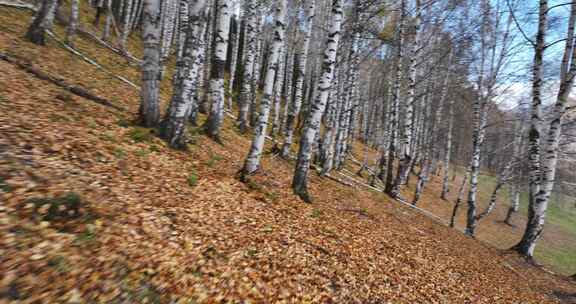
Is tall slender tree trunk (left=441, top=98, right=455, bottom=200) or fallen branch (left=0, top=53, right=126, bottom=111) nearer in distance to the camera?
fallen branch (left=0, top=53, right=126, bottom=111)

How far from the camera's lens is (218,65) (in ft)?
29.7

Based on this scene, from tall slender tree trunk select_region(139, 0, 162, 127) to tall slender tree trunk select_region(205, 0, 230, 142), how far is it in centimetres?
167

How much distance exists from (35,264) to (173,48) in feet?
90.5

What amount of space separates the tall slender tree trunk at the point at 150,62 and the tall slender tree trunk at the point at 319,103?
4.02 m

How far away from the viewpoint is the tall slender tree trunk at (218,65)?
27.6 ft

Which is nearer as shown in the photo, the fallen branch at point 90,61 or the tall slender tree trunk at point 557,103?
the tall slender tree trunk at point 557,103

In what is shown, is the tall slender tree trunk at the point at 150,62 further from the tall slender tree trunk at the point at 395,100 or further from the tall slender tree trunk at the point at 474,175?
the tall slender tree trunk at the point at 474,175

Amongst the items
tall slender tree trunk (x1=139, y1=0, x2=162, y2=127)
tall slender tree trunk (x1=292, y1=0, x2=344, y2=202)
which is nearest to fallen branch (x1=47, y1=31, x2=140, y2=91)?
tall slender tree trunk (x1=139, y1=0, x2=162, y2=127)

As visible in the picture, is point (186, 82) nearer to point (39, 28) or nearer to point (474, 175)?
point (39, 28)

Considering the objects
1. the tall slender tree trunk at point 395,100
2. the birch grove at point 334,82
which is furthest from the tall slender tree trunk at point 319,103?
the tall slender tree trunk at point 395,100

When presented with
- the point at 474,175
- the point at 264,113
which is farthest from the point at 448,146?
the point at 264,113

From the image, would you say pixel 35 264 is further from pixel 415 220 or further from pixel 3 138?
pixel 415 220

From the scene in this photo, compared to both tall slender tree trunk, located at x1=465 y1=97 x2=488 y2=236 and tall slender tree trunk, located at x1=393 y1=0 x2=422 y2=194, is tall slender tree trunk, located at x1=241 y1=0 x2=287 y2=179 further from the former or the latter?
tall slender tree trunk, located at x1=465 y1=97 x2=488 y2=236

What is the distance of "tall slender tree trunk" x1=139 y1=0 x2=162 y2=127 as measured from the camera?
23.5ft
